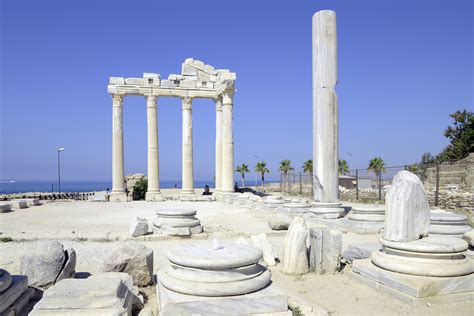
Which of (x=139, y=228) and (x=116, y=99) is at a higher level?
(x=116, y=99)

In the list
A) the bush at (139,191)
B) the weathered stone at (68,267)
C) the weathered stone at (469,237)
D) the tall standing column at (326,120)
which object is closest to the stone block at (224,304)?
the weathered stone at (68,267)

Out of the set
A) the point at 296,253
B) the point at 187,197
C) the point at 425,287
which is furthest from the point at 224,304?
the point at 187,197

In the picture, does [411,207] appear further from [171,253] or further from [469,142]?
[469,142]

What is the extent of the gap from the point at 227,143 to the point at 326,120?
15.0 meters

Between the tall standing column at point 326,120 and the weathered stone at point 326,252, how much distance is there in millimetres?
7052

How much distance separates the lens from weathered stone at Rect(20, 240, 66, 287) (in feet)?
21.8

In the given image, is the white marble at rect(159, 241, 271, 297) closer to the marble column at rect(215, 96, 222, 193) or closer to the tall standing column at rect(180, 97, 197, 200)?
the tall standing column at rect(180, 97, 197, 200)

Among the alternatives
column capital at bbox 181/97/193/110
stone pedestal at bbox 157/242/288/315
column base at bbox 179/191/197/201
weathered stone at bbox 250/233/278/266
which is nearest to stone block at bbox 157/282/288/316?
stone pedestal at bbox 157/242/288/315

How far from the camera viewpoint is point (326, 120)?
49.3 ft

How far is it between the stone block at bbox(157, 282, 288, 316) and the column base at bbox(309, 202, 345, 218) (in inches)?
391

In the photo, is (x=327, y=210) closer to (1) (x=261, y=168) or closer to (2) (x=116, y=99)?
(2) (x=116, y=99)

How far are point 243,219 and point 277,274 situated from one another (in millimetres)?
9469

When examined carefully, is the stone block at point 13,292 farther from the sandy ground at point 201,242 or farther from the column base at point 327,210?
the column base at point 327,210

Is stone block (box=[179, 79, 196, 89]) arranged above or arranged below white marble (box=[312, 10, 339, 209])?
above
